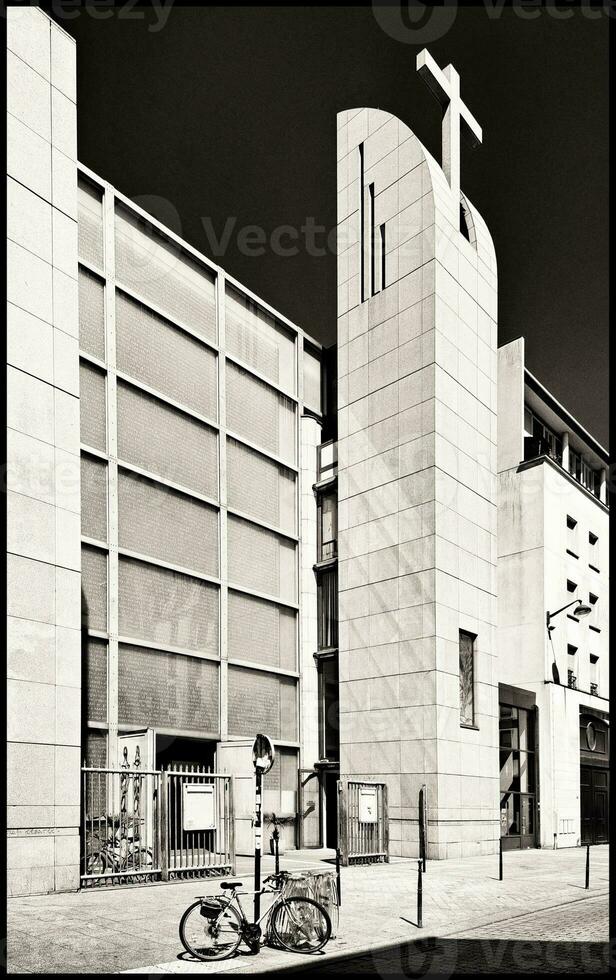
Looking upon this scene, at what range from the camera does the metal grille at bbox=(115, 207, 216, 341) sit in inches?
1406

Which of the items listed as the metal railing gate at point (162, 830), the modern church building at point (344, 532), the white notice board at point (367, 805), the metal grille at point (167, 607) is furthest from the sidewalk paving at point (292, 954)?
the metal grille at point (167, 607)

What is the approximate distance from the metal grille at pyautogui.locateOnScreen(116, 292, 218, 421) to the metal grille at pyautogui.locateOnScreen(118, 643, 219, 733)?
9.76 metres

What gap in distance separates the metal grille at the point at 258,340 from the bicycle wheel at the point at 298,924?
93.9ft

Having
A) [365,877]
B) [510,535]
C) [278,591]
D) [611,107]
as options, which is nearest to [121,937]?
[365,877]

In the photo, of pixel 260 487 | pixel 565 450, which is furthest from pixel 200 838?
pixel 565 450

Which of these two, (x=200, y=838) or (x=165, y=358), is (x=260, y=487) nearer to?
(x=165, y=358)

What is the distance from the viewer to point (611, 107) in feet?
17.0

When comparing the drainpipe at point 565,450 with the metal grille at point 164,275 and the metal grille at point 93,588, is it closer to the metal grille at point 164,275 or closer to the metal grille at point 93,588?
the metal grille at point 164,275

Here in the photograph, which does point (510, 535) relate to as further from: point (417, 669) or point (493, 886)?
point (493, 886)

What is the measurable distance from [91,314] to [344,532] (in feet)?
42.2

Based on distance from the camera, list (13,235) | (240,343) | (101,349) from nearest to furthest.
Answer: (13,235), (101,349), (240,343)

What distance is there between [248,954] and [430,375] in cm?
2493

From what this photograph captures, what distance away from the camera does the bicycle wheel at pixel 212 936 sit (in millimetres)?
13383

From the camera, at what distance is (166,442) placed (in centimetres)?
3628
